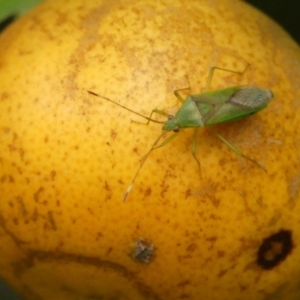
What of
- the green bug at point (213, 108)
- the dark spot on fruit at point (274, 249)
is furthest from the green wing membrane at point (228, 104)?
the dark spot on fruit at point (274, 249)

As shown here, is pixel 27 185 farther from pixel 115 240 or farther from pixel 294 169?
pixel 294 169

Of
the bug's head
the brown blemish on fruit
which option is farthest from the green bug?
the brown blemish on fruit

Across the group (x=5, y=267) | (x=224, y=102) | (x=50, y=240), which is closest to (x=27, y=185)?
(x=50, y=240)

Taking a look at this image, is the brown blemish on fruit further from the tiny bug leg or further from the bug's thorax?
the bug's thorax

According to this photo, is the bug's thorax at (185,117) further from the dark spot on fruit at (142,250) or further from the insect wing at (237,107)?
the dark spot on fruit at (142,250)

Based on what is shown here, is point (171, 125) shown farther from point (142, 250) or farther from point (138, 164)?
point (142, 250)

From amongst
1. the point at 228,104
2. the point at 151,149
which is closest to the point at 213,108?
the point at 228,104
